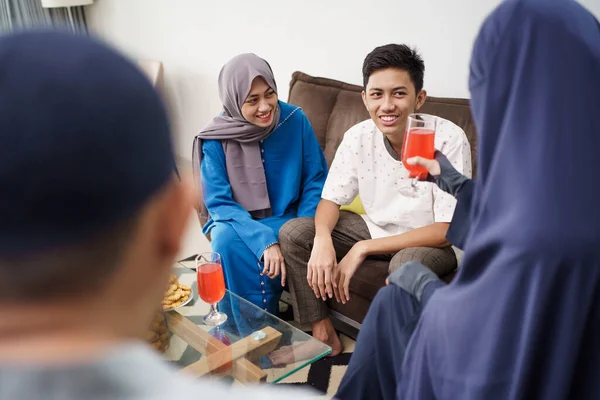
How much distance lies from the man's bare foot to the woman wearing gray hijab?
25 cm

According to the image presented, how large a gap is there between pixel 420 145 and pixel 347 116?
110cm

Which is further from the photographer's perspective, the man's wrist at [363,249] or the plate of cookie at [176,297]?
the man's wrist at [363,249]

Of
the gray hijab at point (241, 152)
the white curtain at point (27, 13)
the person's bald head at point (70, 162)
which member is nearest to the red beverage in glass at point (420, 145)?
the gray hijab at point (241, 152)

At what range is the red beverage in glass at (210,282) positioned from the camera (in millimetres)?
1721

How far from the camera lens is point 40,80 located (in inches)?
14.5

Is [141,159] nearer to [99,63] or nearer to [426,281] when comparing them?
[99,63]

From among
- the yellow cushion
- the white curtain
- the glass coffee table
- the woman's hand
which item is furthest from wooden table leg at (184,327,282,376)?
the white curtain

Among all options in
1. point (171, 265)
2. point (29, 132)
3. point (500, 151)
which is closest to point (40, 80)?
→ point (29, 132)

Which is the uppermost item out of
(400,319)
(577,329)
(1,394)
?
(1,394)

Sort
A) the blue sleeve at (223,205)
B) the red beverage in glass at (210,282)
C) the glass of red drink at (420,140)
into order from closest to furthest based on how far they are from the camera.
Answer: the glass of red drink at (420,140)
the red beverage in glass at (210,282)
the blue sleeve at (223,205)

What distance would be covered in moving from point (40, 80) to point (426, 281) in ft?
3.74

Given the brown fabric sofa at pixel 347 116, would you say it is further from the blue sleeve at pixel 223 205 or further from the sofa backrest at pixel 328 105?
the blue sleeve at pixel 223 205

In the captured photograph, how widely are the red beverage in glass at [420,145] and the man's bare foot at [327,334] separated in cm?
88

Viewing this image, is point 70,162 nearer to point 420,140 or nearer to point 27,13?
point 420,140
